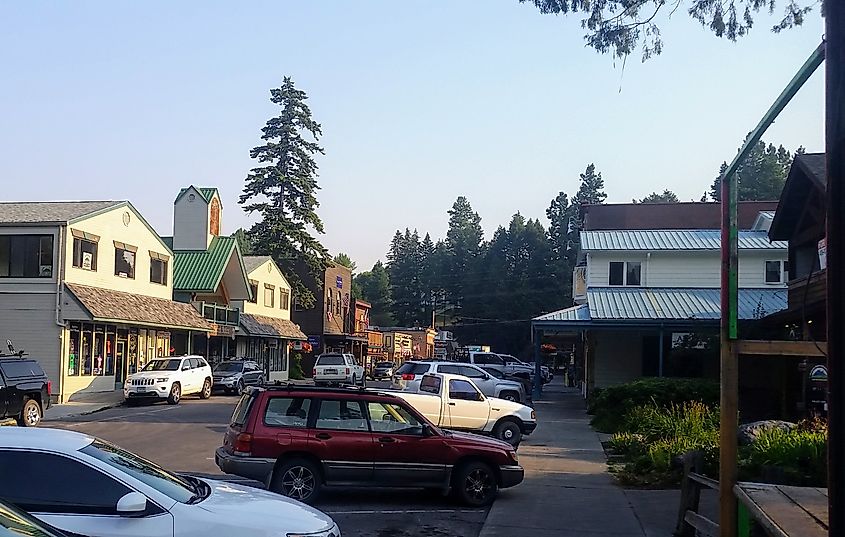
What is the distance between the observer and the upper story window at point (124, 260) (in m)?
38.1

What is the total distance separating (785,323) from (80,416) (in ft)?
69.3

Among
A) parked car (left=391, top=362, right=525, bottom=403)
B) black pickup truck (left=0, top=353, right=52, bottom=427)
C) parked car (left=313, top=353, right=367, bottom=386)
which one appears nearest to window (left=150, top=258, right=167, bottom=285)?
parked car (left=313, top=353, right=367, bottom=386)

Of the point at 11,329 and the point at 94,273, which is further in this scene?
the point at 94,273

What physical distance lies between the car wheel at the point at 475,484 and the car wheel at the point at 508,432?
26.3 ft

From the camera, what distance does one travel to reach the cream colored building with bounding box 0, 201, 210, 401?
110 ft

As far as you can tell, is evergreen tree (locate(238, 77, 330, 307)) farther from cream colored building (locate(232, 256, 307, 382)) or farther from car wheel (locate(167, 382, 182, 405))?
car wheel (locate(167, 382, 182, 405))

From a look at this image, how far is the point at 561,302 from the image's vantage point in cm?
10000

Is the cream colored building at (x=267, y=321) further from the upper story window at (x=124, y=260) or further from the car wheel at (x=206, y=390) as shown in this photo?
the car wheel at (x=206, y=390)

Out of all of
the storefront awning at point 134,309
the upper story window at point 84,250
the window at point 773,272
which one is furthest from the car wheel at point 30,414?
the window at point 773,272

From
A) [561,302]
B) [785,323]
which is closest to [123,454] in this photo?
[785,323]

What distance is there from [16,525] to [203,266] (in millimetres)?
45754

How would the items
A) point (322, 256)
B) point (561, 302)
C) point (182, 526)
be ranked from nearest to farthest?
point (182, 526) < point (322, 256) < point (561, 302)

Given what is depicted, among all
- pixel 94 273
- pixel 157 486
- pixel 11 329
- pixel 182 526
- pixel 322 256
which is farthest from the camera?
pixel 322 256

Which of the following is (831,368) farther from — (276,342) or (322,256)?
(322,256)
